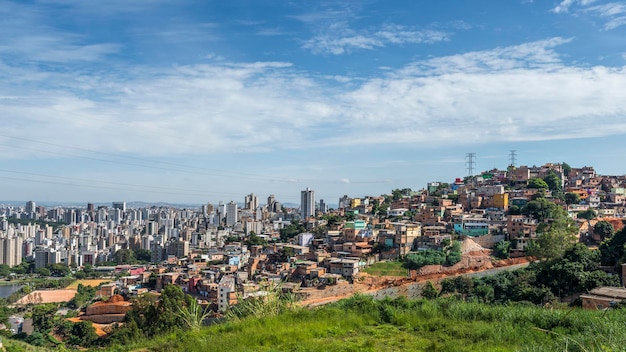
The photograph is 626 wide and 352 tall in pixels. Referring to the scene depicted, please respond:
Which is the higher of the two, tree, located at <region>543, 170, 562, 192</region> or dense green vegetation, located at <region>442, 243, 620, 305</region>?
tree, located at <region>543, 170, 562, 192</region>

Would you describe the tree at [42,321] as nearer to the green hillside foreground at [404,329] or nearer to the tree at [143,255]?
the green hillside foreground at [404,329]

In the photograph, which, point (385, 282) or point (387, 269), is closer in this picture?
point (385, 282)

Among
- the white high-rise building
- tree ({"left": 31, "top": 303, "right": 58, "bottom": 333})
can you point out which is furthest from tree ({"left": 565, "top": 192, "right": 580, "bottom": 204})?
the white high-rise building

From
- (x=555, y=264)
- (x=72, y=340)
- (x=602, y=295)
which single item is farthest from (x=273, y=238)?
(x=602, y=295)

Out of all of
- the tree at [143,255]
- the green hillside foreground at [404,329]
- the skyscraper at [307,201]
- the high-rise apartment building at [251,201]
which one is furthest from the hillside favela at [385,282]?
the high-rise apartment building at [251,201]

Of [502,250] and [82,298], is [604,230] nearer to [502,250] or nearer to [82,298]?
[502,250]

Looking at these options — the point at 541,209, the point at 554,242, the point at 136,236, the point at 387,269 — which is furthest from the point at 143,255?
the point at 554,242

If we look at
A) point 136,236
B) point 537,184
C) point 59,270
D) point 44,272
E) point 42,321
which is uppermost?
point 537,184

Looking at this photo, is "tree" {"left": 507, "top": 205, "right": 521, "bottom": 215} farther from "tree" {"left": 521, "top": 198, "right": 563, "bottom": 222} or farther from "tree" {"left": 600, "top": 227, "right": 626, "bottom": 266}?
"tree" {"left": 600, "top": 227, "right": 626, "bottom": 266}
